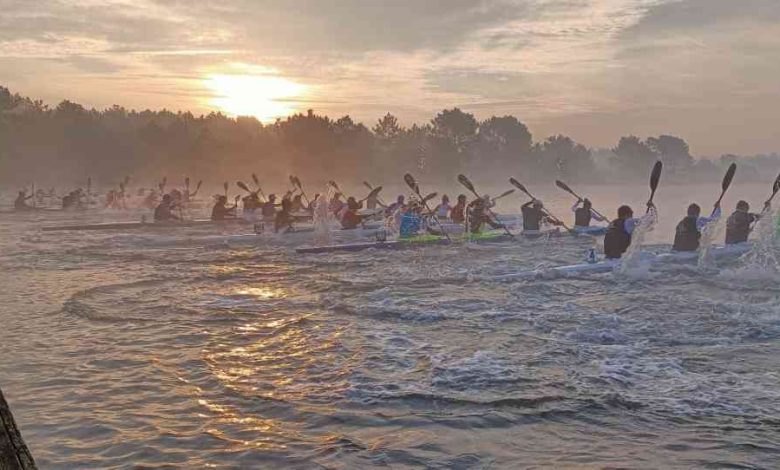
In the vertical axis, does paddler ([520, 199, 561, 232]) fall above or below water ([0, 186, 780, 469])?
above

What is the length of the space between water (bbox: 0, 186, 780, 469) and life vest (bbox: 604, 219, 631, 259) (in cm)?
165

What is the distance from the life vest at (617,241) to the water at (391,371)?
1647 millimetres

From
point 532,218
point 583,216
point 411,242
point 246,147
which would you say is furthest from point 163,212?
point 246,147

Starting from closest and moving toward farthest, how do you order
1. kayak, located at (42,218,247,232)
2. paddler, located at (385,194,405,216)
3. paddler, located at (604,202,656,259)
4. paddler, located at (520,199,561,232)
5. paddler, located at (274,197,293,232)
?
paddler, located at (604,202,656,259)
paddler, located at (274,197,293,232)
paddler, located at (520,199,561,232)
paddler, located at (385,194,405,216)
kayak, located at (42,218,247,232)

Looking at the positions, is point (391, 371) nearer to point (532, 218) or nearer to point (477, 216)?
point (477, 216)

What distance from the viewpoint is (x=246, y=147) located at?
82625 millimetres

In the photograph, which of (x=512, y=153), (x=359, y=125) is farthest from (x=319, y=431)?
(x=512, y=153)

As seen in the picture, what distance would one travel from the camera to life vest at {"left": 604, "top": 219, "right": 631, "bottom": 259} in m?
15.6

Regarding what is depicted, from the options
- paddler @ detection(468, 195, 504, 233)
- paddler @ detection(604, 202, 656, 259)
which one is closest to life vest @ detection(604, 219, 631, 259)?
paddler @ detection(604, 202, 656, 259)

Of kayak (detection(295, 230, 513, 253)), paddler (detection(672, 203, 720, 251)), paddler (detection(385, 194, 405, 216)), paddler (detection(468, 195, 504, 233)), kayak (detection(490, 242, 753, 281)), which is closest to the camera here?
kayak (detection(490, 242, 753, 281))

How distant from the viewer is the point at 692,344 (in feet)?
28.5

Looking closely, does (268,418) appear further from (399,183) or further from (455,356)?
(399,183)

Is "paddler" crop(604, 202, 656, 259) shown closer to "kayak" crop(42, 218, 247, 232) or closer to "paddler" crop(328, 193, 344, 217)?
"paddler" crop(328, 193, 344, 217)

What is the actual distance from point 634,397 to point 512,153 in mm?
104057
